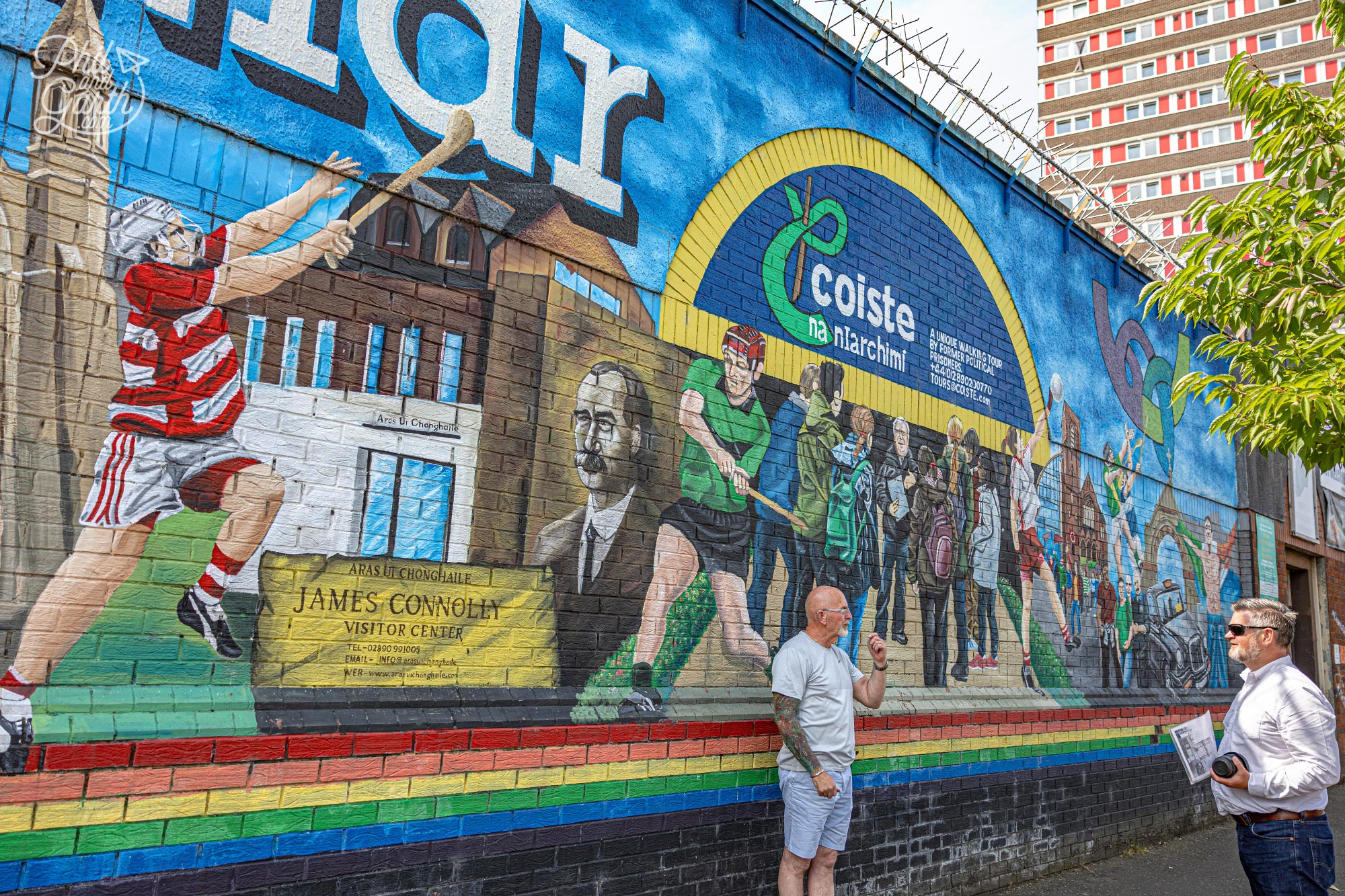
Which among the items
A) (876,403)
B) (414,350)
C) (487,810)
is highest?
(876,403)

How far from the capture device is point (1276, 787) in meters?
3.61

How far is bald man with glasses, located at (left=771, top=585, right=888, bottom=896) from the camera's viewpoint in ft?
15.6

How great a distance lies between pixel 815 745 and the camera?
4836 mm

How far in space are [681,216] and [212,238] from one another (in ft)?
8.52

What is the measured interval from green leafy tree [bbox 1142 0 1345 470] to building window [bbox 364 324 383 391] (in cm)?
504

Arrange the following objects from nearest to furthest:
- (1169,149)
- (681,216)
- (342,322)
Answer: (342,322) < (681,216) < (1169,149)

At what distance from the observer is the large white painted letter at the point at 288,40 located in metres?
3.71

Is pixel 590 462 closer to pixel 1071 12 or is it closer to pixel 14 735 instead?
pixel 14 735

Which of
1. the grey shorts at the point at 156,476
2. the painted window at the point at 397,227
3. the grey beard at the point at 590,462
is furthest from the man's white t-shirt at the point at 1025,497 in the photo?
the grey shorts at the point at 156,476

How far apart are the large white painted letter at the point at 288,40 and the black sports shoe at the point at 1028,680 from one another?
6593 mm

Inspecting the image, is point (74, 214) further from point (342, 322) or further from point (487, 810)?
point (487, 810)

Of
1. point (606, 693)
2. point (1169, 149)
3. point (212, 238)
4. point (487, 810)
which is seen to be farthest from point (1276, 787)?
point (1169, 149)

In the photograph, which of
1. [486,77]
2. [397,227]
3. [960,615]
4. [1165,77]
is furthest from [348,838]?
[1165,77]

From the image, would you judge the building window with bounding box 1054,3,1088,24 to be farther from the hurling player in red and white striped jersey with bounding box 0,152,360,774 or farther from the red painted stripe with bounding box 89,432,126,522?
the red painted stripe with bounding box 89,432,126,522
